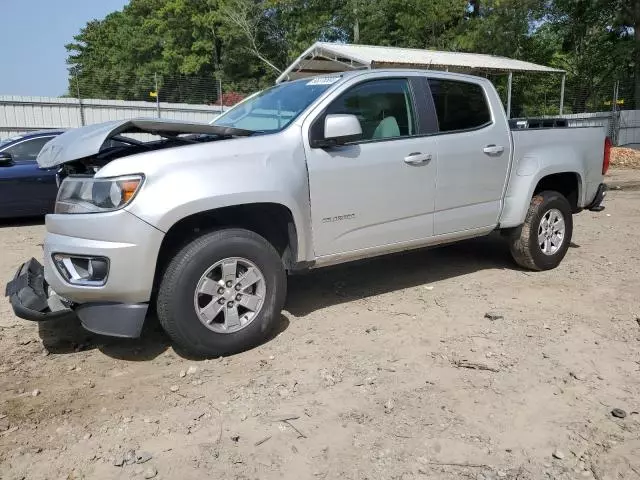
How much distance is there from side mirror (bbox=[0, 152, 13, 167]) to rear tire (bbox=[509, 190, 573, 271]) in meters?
7.48

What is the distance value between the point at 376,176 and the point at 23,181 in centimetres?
677

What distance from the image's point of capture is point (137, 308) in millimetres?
3314

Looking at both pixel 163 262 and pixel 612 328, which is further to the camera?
pixel 612 328

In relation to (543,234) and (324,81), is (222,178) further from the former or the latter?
(543,234)

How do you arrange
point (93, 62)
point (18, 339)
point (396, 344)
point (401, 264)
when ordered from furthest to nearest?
point (93, 62) < point (401, 264) < point (18, 339) < point (396, 344)

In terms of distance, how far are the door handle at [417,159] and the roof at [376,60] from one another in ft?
42.1

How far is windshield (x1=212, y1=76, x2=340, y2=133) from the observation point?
4102 millimetres

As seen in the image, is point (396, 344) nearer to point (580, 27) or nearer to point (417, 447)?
point (417, 447)

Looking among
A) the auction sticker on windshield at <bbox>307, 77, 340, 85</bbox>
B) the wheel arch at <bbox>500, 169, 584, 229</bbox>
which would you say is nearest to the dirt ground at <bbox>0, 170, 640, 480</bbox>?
the wheel arch at <bbox>500, 169, 584, 229</bbox>

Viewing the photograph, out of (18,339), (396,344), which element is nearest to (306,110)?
(396,344)

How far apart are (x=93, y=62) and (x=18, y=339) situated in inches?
2856

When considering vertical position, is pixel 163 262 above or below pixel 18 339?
above

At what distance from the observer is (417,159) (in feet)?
14.2

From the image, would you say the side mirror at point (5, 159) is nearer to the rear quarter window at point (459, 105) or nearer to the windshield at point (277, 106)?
the windshield at point (277, 106)
